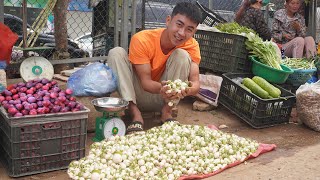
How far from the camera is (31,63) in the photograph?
13.5ft

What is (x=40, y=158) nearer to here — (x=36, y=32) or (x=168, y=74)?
(x=168, y=74)

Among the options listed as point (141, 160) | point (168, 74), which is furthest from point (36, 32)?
point (141, 160)

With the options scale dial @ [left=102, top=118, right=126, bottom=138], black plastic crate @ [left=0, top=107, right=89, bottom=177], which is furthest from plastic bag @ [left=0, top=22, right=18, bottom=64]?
scale dial @ [left=102, top=118, right=126, bottom=138]

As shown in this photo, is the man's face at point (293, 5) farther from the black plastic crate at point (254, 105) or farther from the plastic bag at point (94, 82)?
the plastic bag at point (94, 82)

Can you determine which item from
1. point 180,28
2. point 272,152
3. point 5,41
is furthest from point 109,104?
point 272,152

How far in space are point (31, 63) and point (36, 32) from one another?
859 millimetres

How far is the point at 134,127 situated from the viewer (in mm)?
3883

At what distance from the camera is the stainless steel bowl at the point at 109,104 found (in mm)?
3488

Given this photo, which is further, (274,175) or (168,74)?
(168,74)

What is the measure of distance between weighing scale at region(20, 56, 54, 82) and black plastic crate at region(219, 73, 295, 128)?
2.19 metres

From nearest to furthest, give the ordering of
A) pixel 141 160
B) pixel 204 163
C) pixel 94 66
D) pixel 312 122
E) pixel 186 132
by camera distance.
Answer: pixel 141 160 < pixel 204 163 < pixel 186 132 < pixel 94 66 < pixel 312 122

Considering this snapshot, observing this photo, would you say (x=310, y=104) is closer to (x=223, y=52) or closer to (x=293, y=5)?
(x=223, y=52)

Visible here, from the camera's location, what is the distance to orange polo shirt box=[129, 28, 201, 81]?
3.92 m

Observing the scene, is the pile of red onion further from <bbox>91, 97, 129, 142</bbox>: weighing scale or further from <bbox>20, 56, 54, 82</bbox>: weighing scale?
<bbox>20, 56, 54, 82</bbox>: weighing scale
